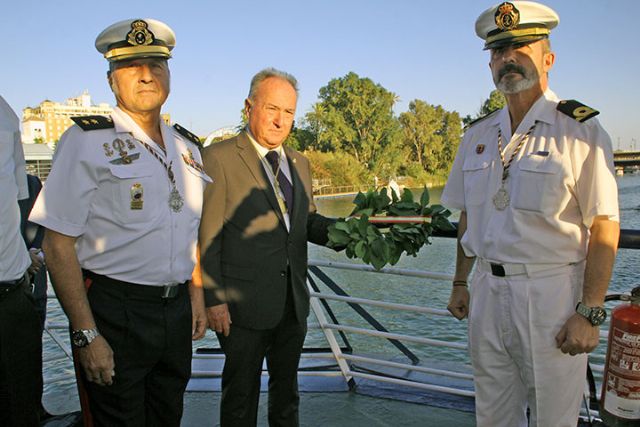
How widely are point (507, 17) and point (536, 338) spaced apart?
106 centimetres

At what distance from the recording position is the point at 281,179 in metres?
2.17

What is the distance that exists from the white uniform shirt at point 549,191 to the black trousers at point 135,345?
1.11 m

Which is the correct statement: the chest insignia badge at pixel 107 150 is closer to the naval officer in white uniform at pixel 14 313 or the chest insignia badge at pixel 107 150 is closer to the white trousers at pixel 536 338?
the naval officer in white uniform at pixel 14 313

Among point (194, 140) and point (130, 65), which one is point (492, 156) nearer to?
point (194, 140)

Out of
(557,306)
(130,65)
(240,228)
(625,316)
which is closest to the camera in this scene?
(625,316)

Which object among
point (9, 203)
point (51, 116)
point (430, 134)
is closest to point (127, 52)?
point (9, 203)

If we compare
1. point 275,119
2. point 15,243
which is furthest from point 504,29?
point 15,243

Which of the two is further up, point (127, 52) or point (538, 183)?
point (127, 52)

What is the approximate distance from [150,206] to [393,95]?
71.6 m

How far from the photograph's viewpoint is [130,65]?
69.6 inches

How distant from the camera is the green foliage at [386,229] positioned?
2018mm

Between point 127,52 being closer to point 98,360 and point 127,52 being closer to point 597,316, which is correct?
point 98,360

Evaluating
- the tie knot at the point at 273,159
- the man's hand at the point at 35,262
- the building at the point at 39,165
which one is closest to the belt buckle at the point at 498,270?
the tie knot at the point at 273,159

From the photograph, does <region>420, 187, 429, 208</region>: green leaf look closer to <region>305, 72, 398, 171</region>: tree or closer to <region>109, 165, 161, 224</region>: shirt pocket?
<region>109, 165, 161, 224</region>: shirt pocket
